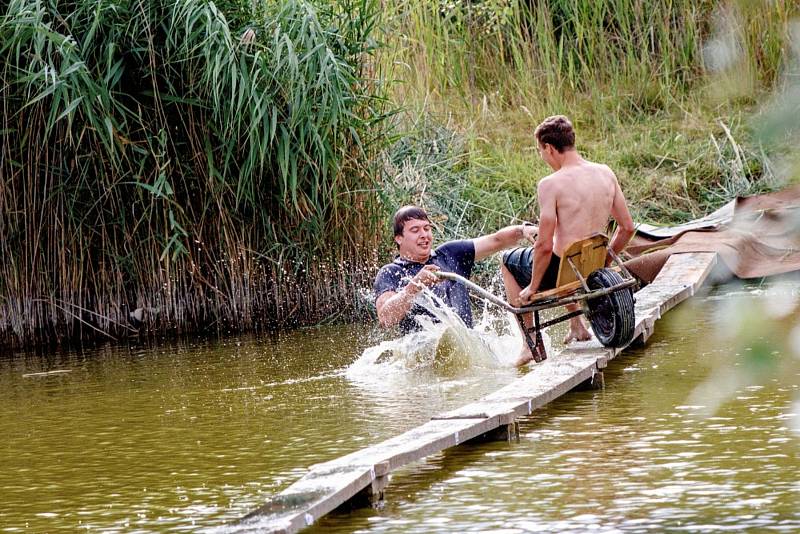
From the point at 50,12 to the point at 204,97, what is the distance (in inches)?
46.4

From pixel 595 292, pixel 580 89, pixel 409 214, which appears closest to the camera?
pixel 595 292

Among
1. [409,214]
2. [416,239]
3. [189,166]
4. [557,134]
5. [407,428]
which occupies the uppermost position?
[189,166]

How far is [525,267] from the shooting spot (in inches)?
248

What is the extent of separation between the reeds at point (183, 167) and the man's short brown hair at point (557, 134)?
8.48 feet

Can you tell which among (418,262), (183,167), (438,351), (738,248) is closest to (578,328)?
(438,351)

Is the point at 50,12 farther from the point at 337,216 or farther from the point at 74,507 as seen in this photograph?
the point at 74,507

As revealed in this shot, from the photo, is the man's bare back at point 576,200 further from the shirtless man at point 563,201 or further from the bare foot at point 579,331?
the bare foot at point 579,331

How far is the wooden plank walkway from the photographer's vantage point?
3.14 m

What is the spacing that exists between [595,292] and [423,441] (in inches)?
75.2

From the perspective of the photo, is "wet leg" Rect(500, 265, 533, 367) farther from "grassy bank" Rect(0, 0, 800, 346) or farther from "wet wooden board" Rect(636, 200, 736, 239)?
"wet wooden board" Rect(636, 200, 736, 239)

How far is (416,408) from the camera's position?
5.29 meters

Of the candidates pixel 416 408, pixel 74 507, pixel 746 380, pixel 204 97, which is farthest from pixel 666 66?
pixel 746 380

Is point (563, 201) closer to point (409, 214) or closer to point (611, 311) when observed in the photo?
point (611, 311)

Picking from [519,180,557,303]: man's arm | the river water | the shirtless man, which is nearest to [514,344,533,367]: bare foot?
the river water
